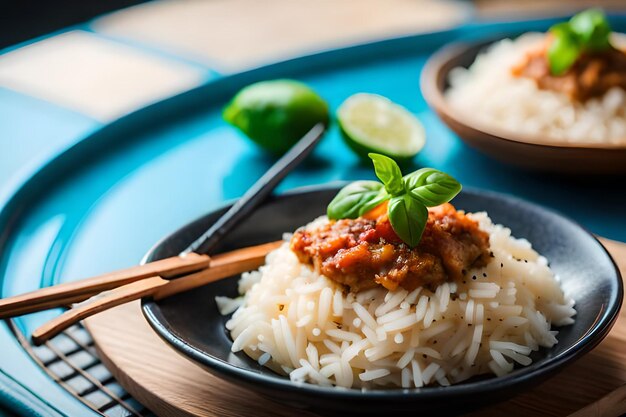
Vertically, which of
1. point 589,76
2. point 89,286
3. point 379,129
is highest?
point 89,286

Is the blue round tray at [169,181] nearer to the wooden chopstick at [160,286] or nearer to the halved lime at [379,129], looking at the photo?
the halved lime at [379,129]

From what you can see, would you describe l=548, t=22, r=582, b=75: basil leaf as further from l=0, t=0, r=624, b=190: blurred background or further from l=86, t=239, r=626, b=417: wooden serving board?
l=86, t=239, r=626, b=417: wooden serving board

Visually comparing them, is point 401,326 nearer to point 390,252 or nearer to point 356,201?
point 390,252

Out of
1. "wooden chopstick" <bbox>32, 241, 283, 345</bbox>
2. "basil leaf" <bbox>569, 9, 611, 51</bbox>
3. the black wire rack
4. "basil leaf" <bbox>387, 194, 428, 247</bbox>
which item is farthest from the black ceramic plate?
"basil leaf" <bbox>569, 9, 611, 51</bbox>

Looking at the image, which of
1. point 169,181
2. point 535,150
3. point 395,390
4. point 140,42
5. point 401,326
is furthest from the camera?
point 140,42

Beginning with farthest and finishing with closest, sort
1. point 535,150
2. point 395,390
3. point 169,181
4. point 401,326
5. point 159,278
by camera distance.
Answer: point 169,181 → point 535,150 → point 159,278 → point 401,326 → point 395,390

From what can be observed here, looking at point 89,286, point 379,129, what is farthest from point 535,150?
point 89,286
